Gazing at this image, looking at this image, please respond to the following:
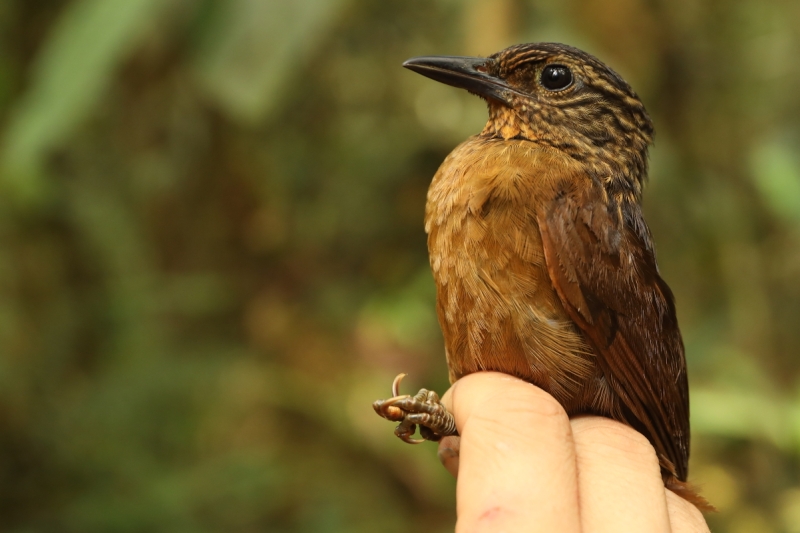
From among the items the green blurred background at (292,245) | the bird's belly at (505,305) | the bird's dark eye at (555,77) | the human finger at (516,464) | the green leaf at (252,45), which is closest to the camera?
the human finger at (516,464)

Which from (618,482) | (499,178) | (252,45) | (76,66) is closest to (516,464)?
(618,482)

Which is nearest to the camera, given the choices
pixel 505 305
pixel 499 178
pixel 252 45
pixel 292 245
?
pixel 505 305

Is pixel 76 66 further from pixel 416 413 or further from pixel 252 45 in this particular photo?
pixel 416 413

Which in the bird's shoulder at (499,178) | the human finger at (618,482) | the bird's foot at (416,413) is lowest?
the human finger at (618,482)

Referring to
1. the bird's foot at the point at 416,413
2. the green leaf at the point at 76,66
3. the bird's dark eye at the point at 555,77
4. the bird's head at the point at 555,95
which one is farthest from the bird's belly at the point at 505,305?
the green leaf at the point at 76,66

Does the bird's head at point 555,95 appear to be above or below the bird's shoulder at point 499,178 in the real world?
above

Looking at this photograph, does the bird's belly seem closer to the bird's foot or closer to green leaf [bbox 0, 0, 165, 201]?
the bird's foot

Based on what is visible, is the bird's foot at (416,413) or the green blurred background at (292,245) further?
the green blurred background at (292,245)

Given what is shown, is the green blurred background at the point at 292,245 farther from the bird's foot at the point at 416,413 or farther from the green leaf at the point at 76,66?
the bird's foot at the point at 416,413

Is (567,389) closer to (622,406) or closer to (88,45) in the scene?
(622,406)
